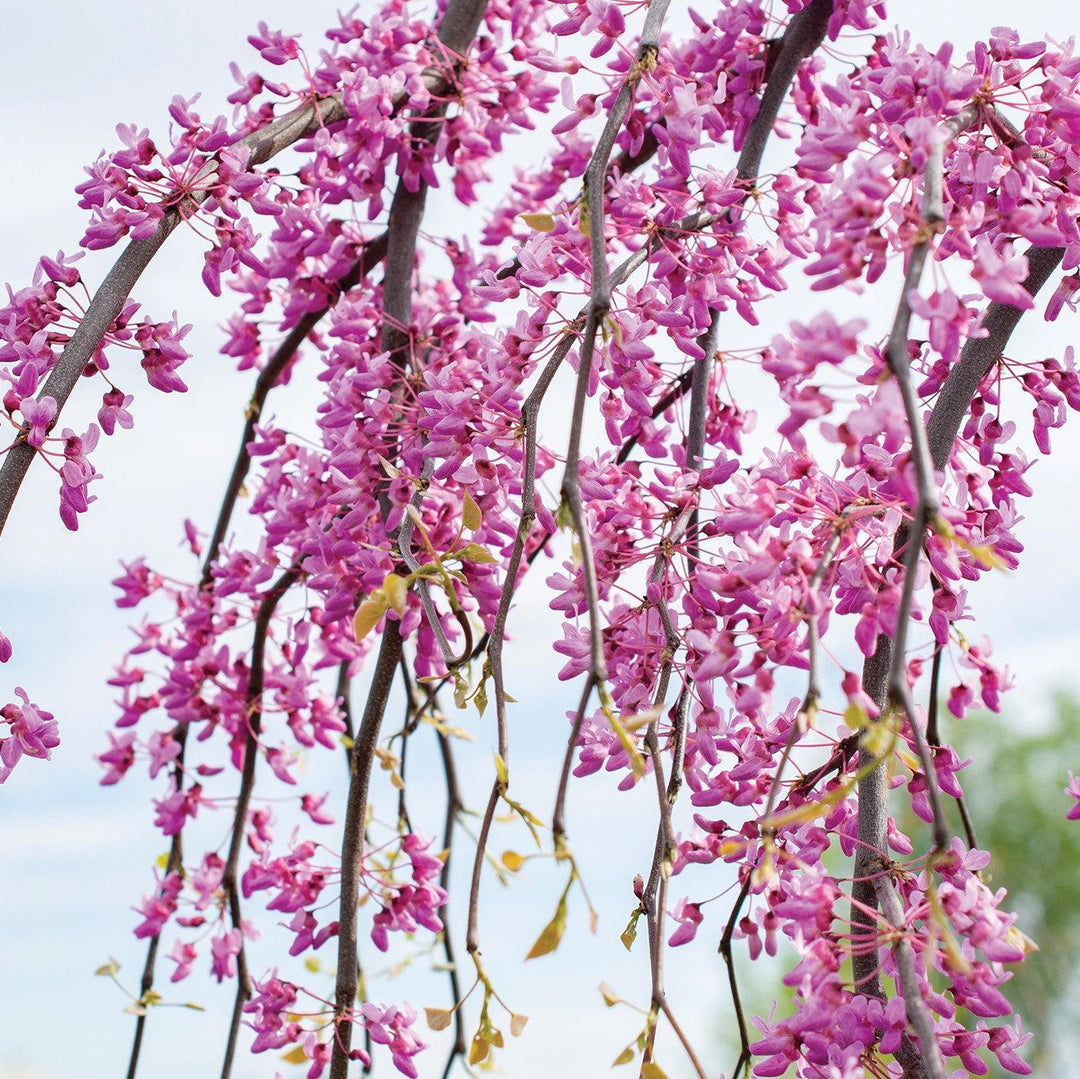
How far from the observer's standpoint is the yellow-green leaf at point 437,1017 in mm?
947

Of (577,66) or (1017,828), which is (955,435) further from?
(1017,828)

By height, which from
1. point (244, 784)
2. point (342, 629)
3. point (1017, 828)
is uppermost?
point (1017, 828)

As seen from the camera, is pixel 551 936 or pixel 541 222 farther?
pixel 541 222

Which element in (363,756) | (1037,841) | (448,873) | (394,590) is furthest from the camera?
(1037,841)

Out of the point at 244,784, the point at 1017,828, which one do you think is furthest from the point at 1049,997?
the point at 244,784

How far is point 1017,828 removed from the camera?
828 centimetres

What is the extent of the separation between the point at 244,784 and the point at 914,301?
1.33m

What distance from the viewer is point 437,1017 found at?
3.12ft

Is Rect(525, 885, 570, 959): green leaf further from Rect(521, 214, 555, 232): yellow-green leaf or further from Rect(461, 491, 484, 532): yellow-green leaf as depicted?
Answer: Rect(521, 214, 555, 232): yellow-green leaf

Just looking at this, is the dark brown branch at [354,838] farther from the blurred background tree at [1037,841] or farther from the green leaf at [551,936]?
the blurred background tree at [1037,841]

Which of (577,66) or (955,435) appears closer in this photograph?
(955,435)

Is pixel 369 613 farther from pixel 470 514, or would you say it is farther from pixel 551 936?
pixel 551 936

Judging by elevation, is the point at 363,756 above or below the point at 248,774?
below

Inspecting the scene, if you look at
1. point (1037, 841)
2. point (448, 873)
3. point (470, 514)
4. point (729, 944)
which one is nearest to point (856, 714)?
point (470, 514)
